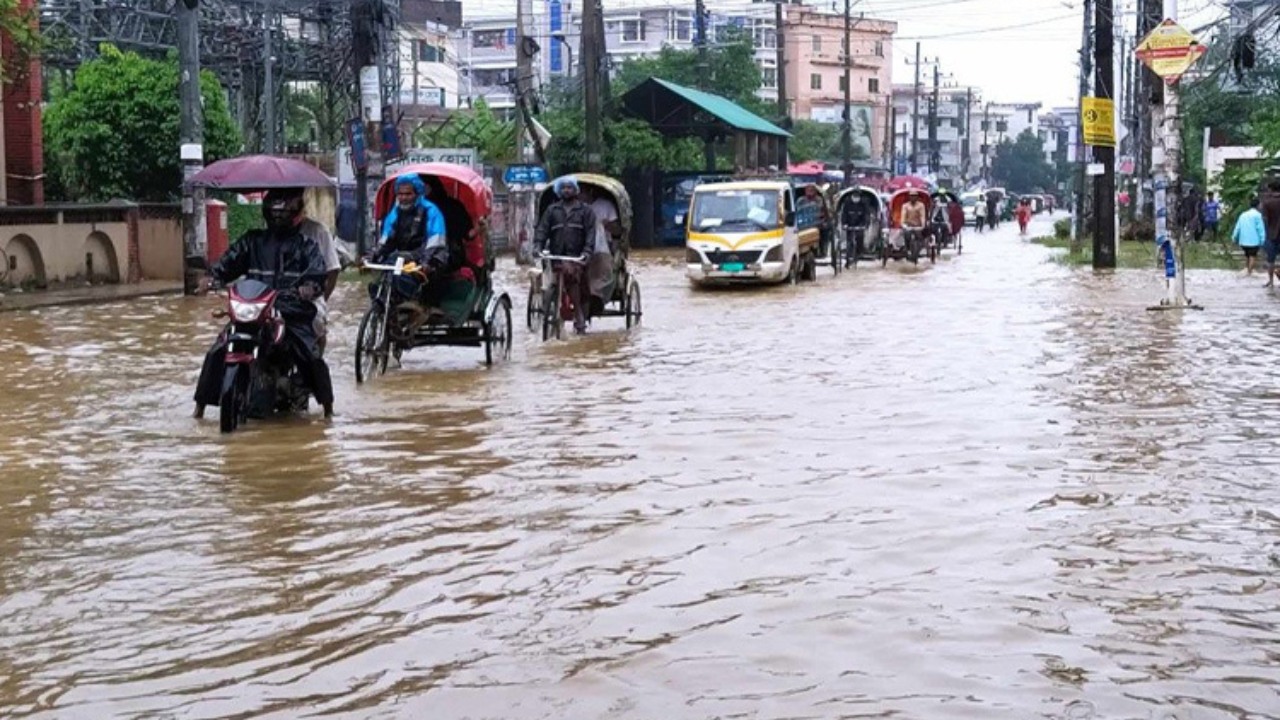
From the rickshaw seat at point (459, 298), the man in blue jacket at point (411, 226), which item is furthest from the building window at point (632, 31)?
the man in blue jacket at point (411, 226)

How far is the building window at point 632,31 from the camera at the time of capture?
380 feet

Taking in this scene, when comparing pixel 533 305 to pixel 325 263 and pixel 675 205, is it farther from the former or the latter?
pixel 675 205

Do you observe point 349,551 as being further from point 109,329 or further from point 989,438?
point 109,329

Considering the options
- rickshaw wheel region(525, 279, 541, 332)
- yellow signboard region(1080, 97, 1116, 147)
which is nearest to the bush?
yellow signboard region(1080, 97, 1116, 147)

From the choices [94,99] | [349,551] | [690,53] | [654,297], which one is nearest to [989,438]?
[349,551]

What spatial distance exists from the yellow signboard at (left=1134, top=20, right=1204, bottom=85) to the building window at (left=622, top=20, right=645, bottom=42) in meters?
91.8

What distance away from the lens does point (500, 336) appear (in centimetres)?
1762

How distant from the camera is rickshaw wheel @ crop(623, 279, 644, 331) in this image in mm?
21844

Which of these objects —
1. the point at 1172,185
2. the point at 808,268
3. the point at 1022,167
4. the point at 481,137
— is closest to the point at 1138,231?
the point at 481,137

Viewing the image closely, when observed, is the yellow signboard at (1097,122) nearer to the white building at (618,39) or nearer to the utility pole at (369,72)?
the utility pole at (369,72)

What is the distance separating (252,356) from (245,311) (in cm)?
35

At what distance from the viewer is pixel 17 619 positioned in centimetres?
707

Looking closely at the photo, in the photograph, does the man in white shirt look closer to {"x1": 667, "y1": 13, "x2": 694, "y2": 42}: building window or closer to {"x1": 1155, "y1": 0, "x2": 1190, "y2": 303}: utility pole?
{"x1": 1155, "y1": 0, "x2": 1190, "y2": 303}: utility pole

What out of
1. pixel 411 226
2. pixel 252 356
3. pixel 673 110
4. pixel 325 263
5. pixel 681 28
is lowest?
pixel 252 356
